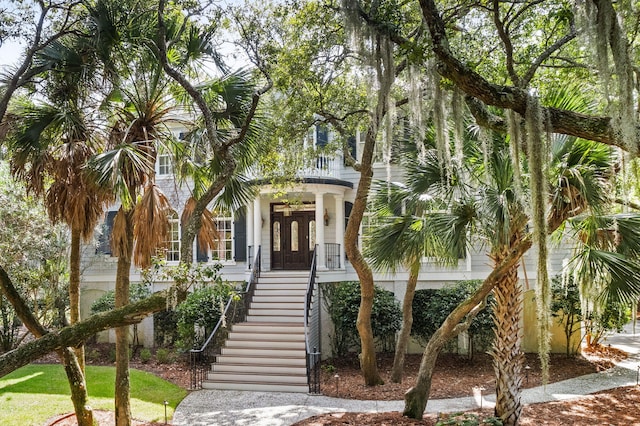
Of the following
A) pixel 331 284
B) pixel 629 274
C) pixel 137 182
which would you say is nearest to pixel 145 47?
pixel 137 182

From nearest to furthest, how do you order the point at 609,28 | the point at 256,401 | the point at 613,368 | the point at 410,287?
the point at 609,28 < the point at 256,401 < the point at 410,287 < the point at 613,368

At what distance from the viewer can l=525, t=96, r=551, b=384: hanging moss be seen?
11.7 ft

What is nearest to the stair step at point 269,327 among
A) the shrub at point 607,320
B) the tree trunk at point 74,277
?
the tree trunk at point 74,277

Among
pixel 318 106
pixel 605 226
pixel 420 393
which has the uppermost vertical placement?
pixel 318 106

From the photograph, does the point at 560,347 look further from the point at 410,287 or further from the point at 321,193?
the point at 321,193

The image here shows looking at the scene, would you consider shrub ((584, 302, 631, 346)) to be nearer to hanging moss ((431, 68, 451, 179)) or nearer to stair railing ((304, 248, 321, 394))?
stair railing ((304, 248, 321, 394))

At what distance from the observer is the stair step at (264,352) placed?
34.8 feet

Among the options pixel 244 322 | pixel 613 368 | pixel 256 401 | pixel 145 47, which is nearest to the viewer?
pixel 145 47

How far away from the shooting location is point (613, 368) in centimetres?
1120

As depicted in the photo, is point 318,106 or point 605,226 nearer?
point 605,226

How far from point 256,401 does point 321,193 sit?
20.9 feet

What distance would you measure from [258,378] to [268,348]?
0.90 m

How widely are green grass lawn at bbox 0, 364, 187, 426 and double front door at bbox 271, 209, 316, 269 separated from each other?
5.59 m

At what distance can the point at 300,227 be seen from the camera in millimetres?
15305
